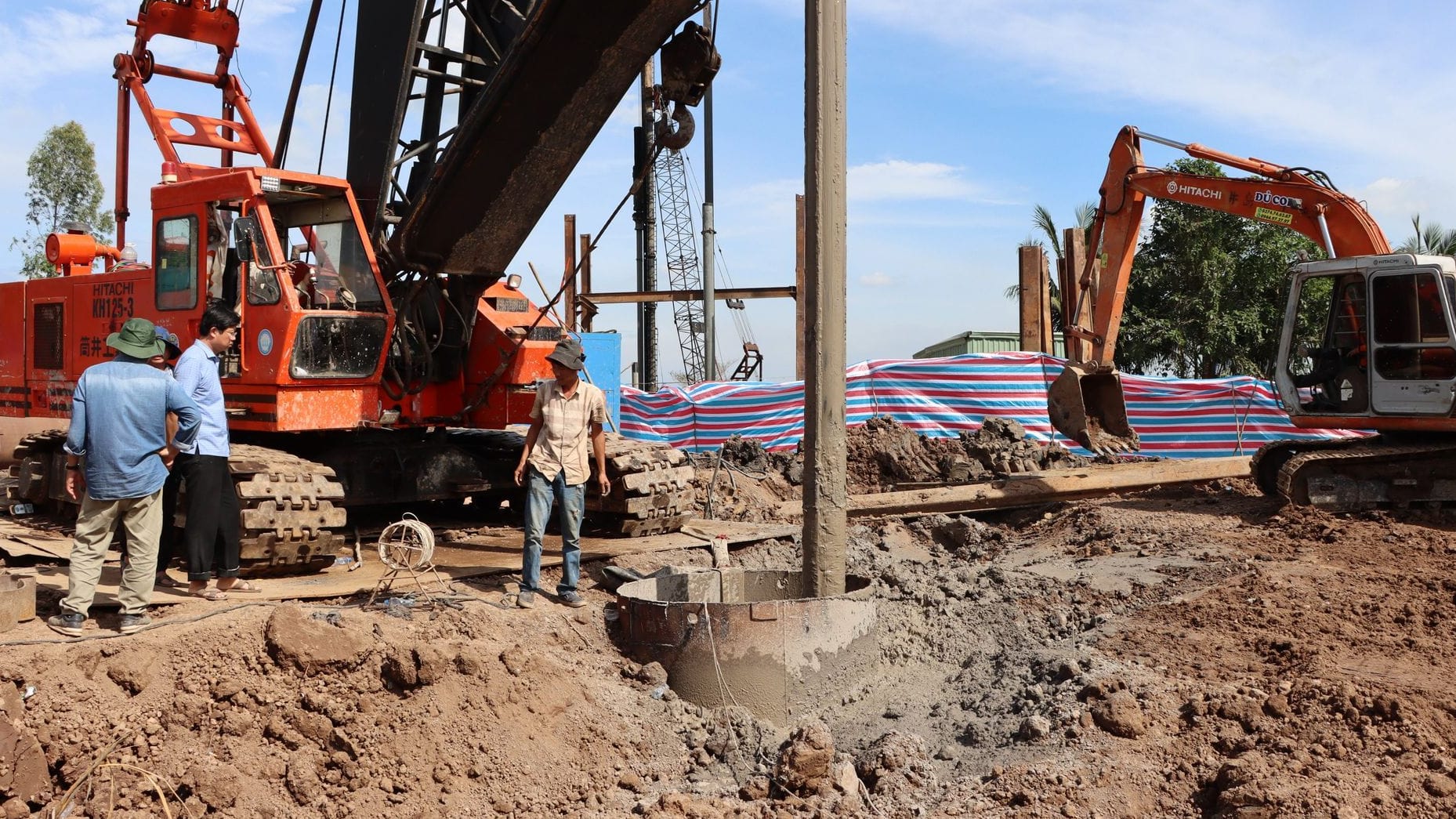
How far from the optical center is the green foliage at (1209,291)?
21.0m

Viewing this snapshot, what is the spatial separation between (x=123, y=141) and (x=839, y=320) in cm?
621

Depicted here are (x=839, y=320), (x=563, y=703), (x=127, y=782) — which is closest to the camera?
(x=127, y=782)

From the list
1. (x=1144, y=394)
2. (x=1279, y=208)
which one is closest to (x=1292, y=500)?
(x=1279, y=208)

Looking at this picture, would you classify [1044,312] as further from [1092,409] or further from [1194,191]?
[1194,191]

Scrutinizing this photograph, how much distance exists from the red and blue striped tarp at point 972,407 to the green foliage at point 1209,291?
7.06 m

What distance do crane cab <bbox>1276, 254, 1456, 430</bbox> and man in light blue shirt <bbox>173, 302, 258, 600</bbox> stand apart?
9417 millimetres

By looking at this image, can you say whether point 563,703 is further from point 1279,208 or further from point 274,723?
point 1279,208

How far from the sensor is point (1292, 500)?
34.3 feet

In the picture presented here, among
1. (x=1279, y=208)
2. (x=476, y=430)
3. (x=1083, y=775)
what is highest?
(x=1279, y=208)

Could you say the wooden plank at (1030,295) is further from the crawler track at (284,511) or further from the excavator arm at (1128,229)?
the crawler track at (284,511)

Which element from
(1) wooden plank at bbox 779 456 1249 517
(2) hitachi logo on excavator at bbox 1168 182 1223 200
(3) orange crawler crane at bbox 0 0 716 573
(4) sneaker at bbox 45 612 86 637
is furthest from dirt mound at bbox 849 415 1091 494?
(4) sneaker at bbox 45 612 86 637

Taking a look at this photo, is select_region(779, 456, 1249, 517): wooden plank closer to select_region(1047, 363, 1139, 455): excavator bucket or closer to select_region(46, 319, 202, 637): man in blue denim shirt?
select_region(1047, 363, 1139, 455): excavator bucket

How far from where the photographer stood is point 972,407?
14867 millimetres

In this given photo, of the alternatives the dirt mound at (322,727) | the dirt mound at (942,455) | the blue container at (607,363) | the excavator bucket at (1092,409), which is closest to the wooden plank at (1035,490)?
the excavator bucket at (1092,409)
